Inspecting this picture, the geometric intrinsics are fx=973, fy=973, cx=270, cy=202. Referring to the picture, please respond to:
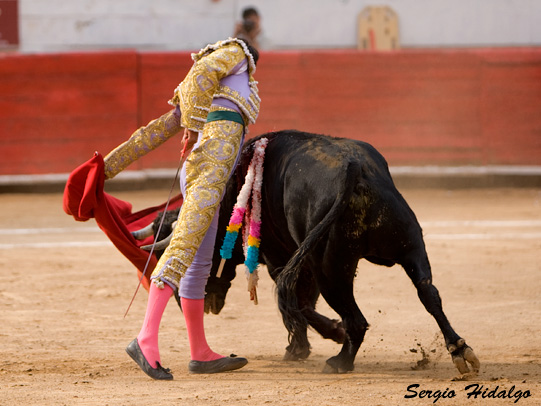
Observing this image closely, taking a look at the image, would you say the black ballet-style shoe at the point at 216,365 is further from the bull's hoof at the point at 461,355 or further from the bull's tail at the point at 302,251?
the bull's hoof at the point at 461,355

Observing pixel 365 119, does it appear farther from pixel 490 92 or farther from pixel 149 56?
pixel 149 56

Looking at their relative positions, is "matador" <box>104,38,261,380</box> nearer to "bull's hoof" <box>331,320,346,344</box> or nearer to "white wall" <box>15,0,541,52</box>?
"bull's hoof" <box>331,320,346,344</box>

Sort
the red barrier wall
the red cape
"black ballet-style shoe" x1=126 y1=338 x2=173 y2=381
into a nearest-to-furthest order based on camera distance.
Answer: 1. "black ballet-style shoe" x1=126 y1=338 x2=173 y2=381
2. the red cape
3. the red barrier wall

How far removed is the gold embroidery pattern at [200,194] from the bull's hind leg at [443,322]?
0.66m

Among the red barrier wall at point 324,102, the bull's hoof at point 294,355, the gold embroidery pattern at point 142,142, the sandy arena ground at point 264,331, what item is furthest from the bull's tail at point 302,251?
the red barrier wall at point 324,102

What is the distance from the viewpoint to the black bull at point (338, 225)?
300 centimetres

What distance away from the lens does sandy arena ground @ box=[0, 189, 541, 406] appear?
9.54 feet

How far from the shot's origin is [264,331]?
4.04 meters

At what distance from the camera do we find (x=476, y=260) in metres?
5.50

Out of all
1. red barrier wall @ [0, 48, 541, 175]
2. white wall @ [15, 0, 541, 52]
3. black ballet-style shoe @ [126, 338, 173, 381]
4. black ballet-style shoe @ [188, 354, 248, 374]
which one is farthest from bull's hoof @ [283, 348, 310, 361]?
white wall @ [15, 0, 541, 52]

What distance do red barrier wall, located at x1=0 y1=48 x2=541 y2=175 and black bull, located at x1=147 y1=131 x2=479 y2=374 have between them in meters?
5.59

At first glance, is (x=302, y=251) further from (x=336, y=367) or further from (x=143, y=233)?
(x=143, y=233)

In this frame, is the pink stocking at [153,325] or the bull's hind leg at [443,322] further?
the pink stocking at [153,325]

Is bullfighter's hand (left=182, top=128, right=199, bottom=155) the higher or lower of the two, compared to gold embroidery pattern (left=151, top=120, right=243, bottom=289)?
higher
